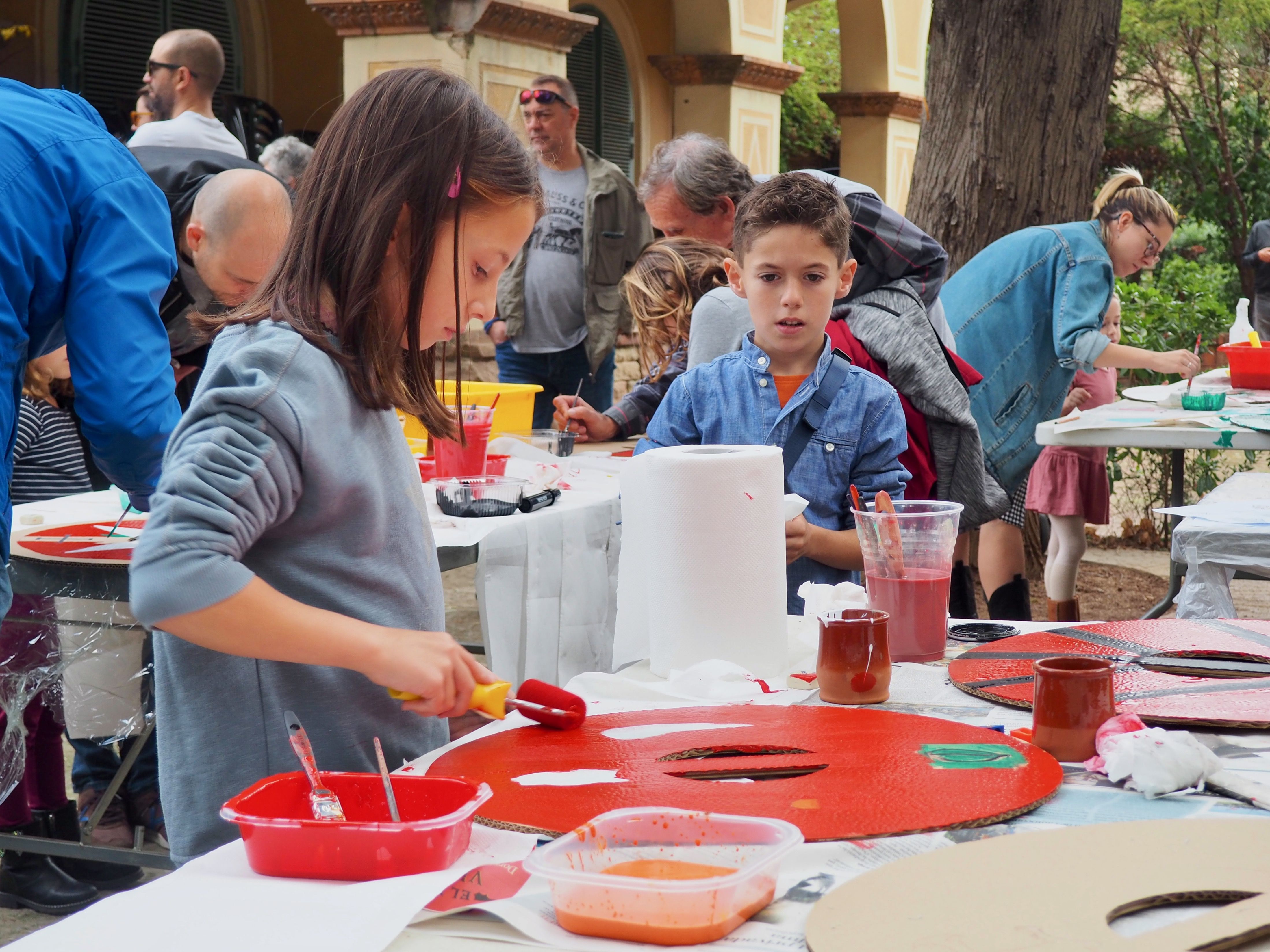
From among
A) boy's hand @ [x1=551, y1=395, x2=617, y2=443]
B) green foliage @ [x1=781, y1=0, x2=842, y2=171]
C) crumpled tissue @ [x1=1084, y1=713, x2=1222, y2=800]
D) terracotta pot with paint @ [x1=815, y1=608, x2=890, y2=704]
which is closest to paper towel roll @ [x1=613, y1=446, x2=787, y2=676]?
terracotta pot with paint @ [x1=815, y1=608, x2=890, y2=704]

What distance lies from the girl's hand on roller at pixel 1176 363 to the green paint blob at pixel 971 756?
4.08 metres

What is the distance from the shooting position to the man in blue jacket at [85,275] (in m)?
2.07

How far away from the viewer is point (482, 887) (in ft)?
3.43

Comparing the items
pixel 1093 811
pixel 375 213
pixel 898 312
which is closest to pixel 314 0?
pixel 898 312

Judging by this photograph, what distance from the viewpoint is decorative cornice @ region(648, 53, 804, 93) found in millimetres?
11430

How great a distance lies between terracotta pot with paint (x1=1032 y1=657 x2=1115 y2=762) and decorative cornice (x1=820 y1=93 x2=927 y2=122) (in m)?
13.2

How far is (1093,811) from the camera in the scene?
3.92 feet

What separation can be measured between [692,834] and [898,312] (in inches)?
84.7

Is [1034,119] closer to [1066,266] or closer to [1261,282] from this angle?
[1066,266]

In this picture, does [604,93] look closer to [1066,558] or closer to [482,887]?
[1066,558]

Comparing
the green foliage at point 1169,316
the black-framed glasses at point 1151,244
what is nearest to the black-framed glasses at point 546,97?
the black-framed glasses at point 1151,244

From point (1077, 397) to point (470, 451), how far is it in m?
3.18

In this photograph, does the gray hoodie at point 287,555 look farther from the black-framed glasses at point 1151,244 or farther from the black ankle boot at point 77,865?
the black-framed glasses at point 1151,244

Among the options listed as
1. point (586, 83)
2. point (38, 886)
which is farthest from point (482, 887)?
point (586, 83)
